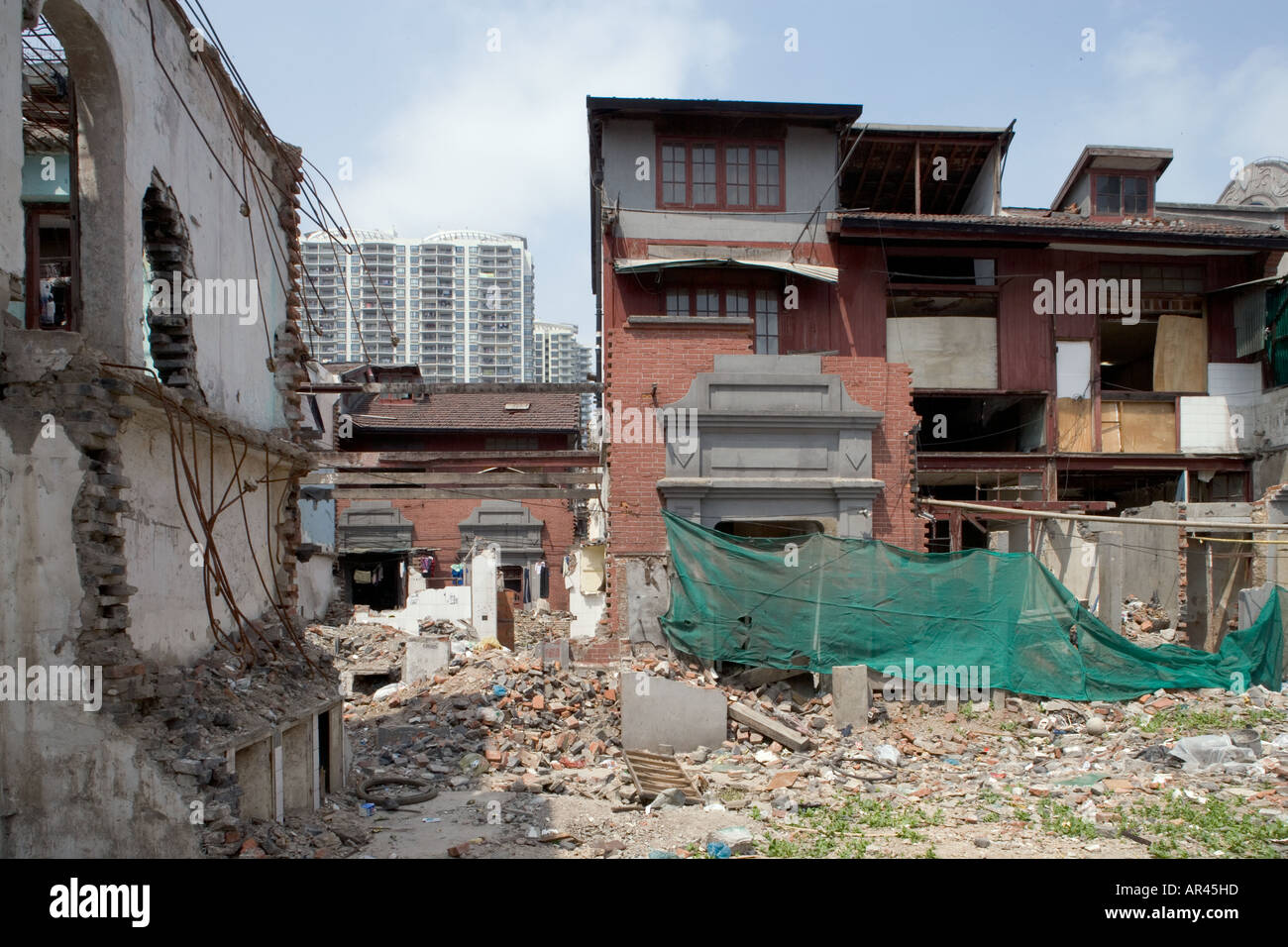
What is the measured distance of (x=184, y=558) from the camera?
9266 mm

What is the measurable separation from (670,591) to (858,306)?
11.9 metres

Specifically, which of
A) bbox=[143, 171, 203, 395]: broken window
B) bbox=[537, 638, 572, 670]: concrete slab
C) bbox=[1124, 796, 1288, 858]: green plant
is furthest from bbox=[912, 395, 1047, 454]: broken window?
bbox=[143, 171, 203, 395]: broken window

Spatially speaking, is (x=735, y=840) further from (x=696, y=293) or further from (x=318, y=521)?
(x=318, y=521)

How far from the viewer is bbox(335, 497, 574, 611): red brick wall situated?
127ft

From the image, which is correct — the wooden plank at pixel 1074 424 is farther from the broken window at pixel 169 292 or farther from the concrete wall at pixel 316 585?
the broken window at pixel 169 292

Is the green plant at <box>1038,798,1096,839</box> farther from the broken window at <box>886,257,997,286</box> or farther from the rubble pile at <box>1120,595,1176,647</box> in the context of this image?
the broken window at <box>886,257,997,286</box>

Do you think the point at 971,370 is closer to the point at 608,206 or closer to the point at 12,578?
the point at 608,206

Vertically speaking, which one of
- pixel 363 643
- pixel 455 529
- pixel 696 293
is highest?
pixel 696 293

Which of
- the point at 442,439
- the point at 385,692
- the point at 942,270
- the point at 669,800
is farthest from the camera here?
the point at 442,439

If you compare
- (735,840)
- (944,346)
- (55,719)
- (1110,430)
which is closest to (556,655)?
(735,840)

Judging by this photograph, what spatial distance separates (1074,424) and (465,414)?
75.4ft

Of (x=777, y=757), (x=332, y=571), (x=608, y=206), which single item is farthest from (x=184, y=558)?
(x=332, y=571)

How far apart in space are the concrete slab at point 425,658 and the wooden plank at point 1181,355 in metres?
18.5

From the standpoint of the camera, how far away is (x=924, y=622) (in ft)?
47.6
